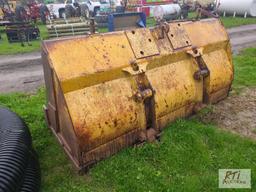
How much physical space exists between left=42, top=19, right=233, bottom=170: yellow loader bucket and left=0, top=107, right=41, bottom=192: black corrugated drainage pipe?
0.44 m

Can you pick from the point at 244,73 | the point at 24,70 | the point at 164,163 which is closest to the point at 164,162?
the point at 164,163

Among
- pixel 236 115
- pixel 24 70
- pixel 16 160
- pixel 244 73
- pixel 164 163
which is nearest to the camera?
pixel 16 160

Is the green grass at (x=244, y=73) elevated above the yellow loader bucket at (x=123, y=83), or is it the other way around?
the yellow loader bucket at (x=123, y=83)

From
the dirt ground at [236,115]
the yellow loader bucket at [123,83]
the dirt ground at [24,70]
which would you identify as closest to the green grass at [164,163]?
the yellow loader bucket at [123,83]

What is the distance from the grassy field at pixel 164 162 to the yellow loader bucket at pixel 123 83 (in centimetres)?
16

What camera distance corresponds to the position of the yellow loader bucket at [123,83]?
305cm

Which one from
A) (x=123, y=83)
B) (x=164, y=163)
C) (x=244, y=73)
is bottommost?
(x=164, y=163)

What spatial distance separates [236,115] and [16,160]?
3327 millimetres

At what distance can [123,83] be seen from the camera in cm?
341

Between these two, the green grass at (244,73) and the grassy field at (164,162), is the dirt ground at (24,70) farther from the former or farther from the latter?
the grassy field at (164,162)

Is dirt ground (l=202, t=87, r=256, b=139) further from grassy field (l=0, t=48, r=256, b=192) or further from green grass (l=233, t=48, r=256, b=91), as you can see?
green grass (l=233, t=48, r=256, b=91)

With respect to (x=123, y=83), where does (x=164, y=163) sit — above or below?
below

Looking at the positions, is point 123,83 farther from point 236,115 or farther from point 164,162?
point 236,115

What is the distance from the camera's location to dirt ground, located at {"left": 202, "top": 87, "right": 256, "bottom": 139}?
4.16m
